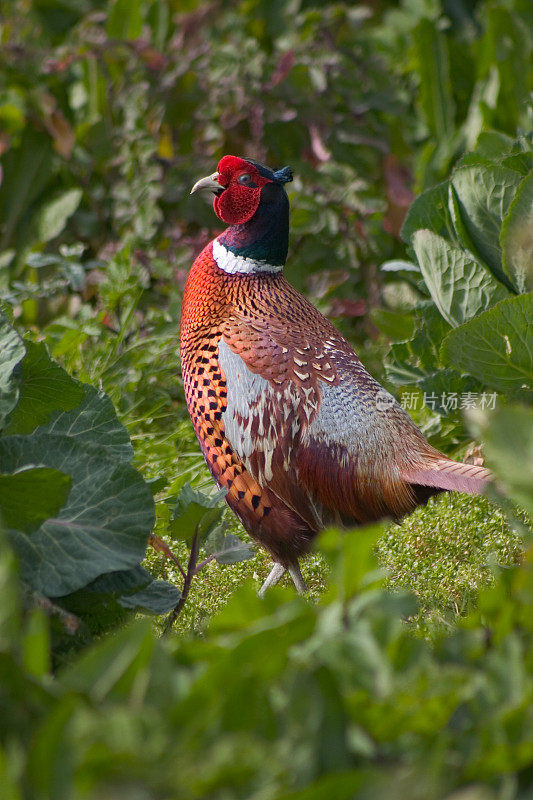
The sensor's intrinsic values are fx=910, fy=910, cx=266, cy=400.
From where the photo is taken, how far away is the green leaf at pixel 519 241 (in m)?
2.82

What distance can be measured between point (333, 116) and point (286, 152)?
0.32 meters

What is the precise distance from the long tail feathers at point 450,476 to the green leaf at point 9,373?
112cm

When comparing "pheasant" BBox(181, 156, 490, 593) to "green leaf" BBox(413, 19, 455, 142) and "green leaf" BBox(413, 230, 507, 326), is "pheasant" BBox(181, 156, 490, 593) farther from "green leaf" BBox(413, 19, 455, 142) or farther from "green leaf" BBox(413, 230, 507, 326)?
"green leaf" BBox(413, 19, 455, 142)

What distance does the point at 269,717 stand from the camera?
958mm

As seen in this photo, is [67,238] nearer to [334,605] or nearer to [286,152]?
[286,152]

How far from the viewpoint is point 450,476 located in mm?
2352

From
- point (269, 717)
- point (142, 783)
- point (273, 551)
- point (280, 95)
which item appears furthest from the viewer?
point (280, 95)

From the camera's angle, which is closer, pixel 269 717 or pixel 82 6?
pixel 269 717

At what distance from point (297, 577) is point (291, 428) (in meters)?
0.46

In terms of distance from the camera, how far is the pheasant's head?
9.27ft

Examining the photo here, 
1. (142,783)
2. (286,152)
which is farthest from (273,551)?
(286,152)

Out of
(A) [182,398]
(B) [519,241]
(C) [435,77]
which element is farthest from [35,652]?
(C) [435,77]

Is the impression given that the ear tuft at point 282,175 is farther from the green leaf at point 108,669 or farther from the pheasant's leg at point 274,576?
the green leaf at point 108,669
